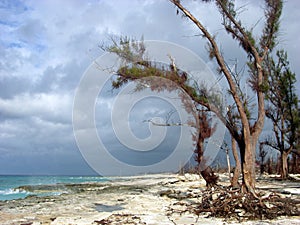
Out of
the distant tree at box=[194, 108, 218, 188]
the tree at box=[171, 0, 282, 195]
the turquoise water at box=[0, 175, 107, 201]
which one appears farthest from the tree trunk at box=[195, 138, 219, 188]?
the turquoise water at box=[0, 175, 107, 201]

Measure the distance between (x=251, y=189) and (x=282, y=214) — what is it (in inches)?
45.0

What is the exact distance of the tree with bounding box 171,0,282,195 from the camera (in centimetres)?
1006

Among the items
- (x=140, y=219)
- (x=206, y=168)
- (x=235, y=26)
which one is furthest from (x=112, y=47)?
(x=206, y=168)

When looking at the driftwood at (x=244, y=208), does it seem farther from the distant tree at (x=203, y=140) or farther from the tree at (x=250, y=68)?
the distant tree at (x=203, y=140)

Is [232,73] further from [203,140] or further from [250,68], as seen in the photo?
[203,140]

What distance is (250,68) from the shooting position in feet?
40.3

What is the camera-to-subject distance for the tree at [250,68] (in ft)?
33.0

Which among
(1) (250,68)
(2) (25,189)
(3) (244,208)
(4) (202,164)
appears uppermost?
(1) (250,68)

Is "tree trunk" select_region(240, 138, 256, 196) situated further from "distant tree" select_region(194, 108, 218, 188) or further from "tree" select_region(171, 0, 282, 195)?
"distant tree" select_region(194, 108, 218, 188)

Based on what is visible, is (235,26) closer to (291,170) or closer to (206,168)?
(206,168)

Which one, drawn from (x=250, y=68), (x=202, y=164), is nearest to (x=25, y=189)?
(x=202, y=164)

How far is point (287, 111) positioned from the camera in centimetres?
2333

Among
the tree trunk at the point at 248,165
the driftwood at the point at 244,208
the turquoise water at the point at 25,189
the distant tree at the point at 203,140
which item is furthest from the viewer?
the turquoise water at the point at 25,189

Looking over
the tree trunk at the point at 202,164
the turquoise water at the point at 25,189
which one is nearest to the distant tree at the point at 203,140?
the tree trunk at the point at 202,164
